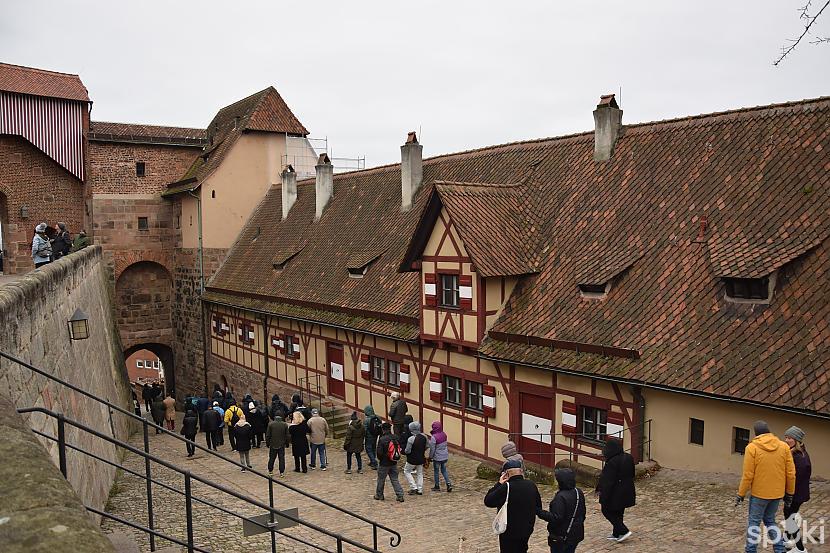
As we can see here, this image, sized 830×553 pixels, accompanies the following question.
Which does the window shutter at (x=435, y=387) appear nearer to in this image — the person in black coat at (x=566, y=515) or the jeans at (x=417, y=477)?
the jeans at (x=417, y=477)

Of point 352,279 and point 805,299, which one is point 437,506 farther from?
point 352,279

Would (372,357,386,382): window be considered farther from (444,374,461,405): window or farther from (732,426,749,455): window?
(732,426,749,455): window

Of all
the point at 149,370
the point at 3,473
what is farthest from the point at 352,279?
the point at 149,370

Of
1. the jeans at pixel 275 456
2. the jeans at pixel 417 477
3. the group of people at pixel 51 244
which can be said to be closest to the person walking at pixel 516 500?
the jeans at pixel 417 477

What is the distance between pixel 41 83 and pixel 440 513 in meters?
26.1

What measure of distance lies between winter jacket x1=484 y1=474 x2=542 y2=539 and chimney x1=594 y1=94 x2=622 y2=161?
1194 cm

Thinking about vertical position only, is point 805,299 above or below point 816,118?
below

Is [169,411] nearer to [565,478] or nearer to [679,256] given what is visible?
[679,256]

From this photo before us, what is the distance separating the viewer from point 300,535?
37.2 feet

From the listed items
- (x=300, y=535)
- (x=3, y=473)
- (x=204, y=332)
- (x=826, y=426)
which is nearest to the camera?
(x=3, y=473)

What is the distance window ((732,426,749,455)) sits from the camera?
37.6 ft

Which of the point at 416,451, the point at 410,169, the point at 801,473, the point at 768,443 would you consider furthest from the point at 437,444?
the point at 410,169

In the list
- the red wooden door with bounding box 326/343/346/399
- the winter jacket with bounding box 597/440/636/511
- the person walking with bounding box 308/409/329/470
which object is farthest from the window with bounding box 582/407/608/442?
the red wooden door with bounding box 326/343/346/399

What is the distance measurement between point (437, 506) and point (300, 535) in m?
2.53
